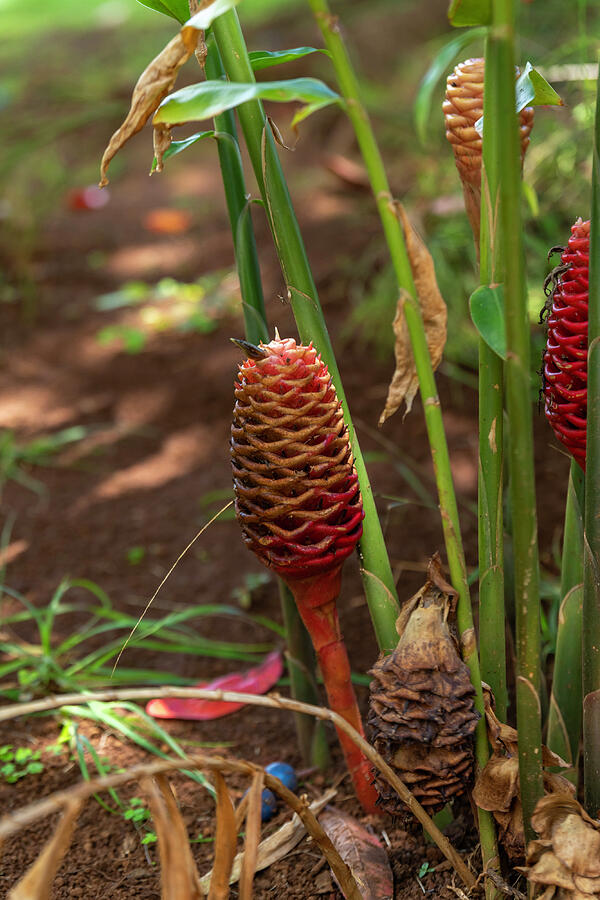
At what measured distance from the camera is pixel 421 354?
76 centimetres

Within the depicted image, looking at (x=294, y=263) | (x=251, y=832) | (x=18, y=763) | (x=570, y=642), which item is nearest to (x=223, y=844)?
(x=251, y=832)

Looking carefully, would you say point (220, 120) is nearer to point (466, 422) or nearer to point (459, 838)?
point (459, 838)

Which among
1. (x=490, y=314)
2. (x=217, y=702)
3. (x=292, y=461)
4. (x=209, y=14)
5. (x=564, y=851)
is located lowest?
(x=217, y=702)

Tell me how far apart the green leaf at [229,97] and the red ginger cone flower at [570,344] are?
0.86ft

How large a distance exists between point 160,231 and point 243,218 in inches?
114

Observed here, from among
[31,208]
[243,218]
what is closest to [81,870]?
[243,218]

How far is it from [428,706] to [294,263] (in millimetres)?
431

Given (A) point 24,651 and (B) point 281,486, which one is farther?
(A) point 24,651

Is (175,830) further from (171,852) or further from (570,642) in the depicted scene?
(570,642)

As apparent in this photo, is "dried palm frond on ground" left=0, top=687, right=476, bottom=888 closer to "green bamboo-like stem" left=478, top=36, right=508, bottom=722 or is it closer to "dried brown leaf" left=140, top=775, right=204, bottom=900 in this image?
"dried brown leaf" left=140, top=775, right=204, bottom=900

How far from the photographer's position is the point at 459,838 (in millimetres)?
932

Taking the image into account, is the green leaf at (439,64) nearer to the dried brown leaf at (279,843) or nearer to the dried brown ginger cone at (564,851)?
the dried brown ginger cone at (564,851)

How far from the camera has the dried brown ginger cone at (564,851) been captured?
0.71 metres

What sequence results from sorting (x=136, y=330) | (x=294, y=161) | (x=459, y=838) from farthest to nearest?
(x=294, y=161) → (x=136, y=330) → (x=459, y=838)
